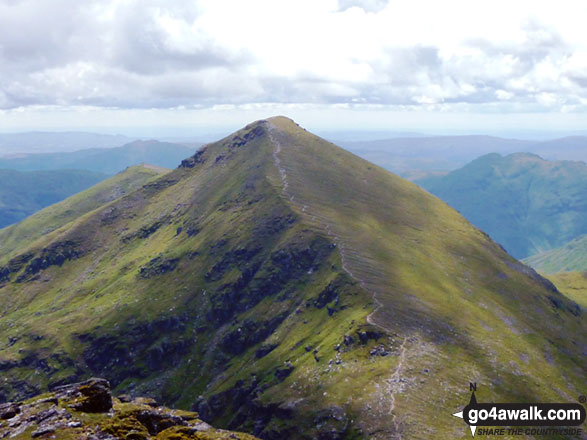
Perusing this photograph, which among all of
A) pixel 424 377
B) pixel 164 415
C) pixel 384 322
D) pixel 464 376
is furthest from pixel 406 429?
pixel 164 415

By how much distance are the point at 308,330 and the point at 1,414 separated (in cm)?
14088

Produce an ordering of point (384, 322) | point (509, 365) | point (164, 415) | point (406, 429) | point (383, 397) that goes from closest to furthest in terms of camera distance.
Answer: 1. point (164, 415)
2. point (406, 429)
3. point (383, 397)
4. point (509, 365)
5. point (384, 322)

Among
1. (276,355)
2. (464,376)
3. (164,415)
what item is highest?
(164,415)

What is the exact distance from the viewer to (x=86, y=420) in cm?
6222

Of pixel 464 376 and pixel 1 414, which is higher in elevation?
pixel 1 414

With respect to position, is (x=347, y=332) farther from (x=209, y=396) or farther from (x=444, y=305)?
(x=209, y=396)

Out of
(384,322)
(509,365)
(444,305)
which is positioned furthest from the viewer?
(444,305)

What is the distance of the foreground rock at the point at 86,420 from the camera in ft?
192

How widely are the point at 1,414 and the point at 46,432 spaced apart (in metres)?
18.2

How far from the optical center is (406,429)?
117m

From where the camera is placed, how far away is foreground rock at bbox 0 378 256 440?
58562mm

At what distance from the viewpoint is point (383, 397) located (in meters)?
131

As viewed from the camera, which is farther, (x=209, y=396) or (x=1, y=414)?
(x=209, y=396)

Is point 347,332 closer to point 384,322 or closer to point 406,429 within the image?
point 384,322
